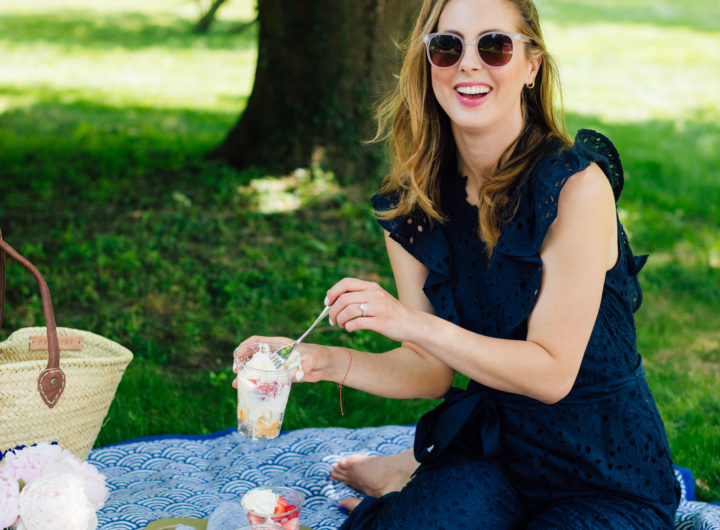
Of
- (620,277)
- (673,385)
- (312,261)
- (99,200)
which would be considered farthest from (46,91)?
(620,277)

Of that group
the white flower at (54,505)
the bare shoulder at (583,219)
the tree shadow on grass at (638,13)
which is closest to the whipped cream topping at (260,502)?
the white flower at (54,505)

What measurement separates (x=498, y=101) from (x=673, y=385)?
7.97 feet

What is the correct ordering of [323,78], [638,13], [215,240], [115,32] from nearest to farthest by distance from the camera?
1. [215,240]
2. [323,78]
3. [115,32]
4. [638,13]

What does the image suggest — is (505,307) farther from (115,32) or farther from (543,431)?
(115,32)

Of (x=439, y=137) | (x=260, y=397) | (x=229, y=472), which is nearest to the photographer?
(x=260, y=397)

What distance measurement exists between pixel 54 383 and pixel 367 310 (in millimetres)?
1157

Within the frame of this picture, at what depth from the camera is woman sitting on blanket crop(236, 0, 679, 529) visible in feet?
7.74

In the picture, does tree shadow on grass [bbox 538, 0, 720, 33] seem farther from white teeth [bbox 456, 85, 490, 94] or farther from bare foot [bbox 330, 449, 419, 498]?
white teeth [bbox 456, 85, 490, 94]

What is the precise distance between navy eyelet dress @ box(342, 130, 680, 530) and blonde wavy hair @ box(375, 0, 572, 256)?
2.9 inches

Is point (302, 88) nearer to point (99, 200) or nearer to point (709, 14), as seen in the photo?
point (99, 200)

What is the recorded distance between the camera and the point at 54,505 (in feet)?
6.46

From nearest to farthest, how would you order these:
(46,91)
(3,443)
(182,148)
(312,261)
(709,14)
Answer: (3,443), (312,261), (182,148), (46,91), (709,14)

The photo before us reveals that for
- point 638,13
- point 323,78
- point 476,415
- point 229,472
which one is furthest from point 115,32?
point 476,415

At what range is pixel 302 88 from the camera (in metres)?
6.45
